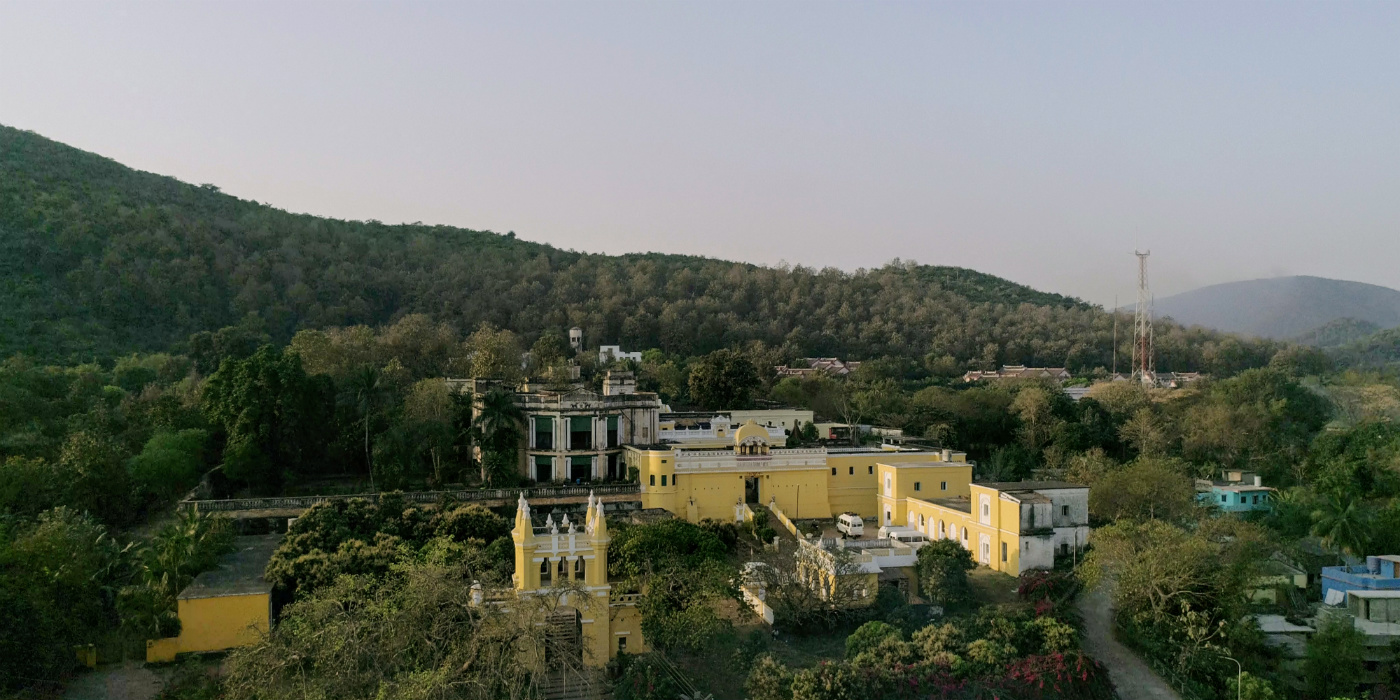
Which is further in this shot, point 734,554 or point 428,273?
point 428,273

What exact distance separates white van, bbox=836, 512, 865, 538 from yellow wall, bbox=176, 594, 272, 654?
15.7 metres

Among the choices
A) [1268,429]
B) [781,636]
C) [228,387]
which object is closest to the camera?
[781,636]

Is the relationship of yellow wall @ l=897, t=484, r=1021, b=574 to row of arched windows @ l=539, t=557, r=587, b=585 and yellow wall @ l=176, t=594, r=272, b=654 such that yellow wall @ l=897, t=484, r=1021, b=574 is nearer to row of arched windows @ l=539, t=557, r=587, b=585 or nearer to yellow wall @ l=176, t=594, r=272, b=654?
row of arched windows @ l=539, t=557, r=587, b=585

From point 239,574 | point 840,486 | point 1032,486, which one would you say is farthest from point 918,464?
point 239,574

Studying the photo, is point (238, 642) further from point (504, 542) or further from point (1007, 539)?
point (1007, 539)

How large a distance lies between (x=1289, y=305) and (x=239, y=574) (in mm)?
157635

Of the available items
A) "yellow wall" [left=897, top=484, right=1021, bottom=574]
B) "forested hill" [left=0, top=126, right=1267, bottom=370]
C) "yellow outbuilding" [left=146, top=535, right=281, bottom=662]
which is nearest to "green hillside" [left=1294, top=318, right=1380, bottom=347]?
"forested hill" [left=0, top=126, right=1267, bottom=370]

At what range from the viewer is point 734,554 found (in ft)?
82.0

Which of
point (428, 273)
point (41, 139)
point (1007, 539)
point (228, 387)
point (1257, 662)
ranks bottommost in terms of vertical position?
point (1257, 662)

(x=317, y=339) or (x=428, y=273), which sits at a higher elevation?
(x=428, y=273)

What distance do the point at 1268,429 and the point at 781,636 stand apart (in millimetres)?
27393

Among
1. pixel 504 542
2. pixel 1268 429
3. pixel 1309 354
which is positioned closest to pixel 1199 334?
pixel 1309 354

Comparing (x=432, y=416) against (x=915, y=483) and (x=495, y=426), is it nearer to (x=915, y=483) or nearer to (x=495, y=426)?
(x=495, y=426)

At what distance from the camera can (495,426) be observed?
2855 cm
